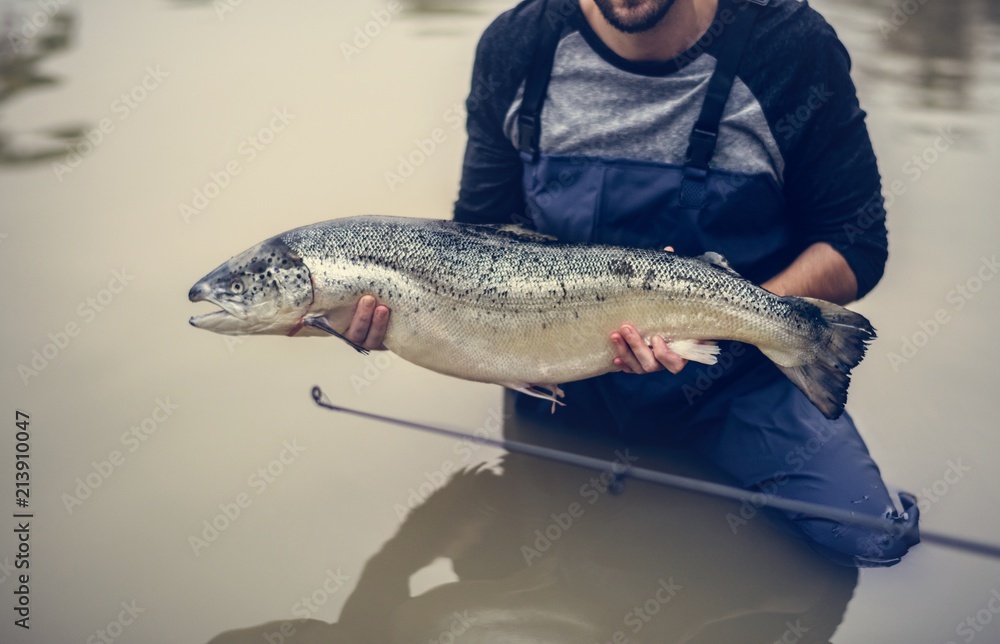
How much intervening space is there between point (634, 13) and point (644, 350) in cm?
109

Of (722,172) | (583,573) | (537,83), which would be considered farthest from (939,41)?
(583,573)

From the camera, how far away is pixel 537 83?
298 centimetres

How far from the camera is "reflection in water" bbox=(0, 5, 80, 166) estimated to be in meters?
5.22

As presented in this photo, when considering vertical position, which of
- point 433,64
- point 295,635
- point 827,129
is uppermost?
point 827,129

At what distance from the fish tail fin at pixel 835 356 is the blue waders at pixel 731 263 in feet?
1.36

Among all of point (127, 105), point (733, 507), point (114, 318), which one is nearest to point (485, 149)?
point (733, 507)

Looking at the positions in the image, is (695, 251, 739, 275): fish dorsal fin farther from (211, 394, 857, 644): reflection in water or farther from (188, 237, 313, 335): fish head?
(188, 237, 313, 335): fish head

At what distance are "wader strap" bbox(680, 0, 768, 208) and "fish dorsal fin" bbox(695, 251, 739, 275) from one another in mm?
298


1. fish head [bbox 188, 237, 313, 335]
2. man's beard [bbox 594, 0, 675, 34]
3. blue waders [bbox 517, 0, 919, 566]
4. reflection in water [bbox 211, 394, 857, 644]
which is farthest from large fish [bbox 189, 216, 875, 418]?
man's beard [bbox 594, 0, 675, 34]

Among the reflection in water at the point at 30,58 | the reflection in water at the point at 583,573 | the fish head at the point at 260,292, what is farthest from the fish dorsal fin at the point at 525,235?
the reflection in water at the point at 30,58

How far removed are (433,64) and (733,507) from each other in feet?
13.7

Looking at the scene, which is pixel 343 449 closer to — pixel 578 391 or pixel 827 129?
pixel 578 391

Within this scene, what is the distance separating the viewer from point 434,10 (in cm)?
711

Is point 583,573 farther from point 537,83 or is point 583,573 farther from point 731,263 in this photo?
point 537,83
